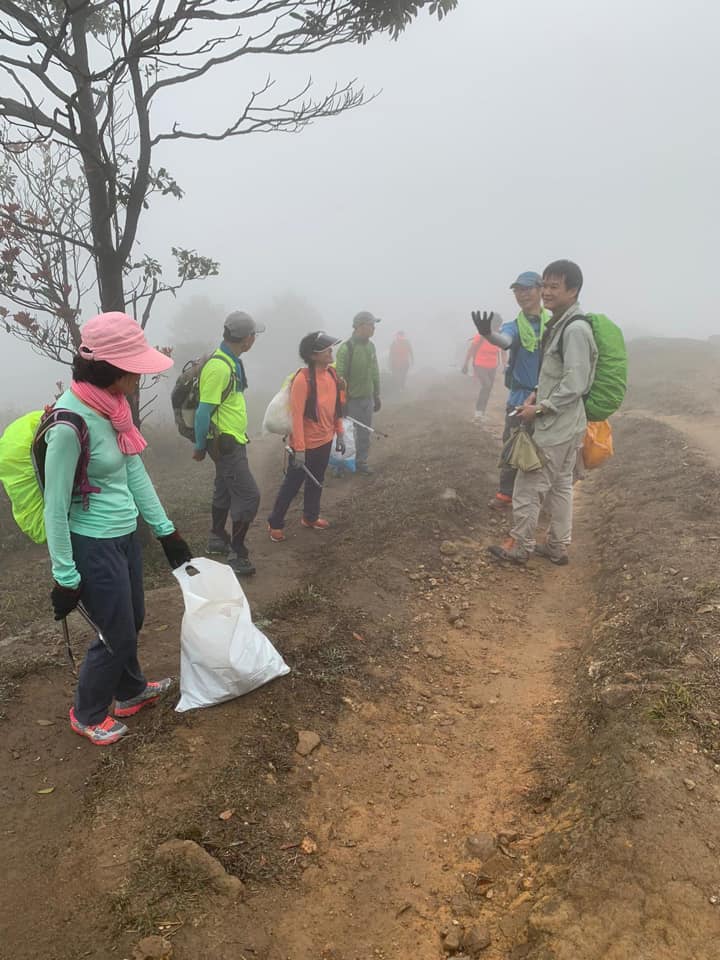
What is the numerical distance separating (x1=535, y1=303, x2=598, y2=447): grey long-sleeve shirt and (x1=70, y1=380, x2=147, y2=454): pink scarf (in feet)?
10.6

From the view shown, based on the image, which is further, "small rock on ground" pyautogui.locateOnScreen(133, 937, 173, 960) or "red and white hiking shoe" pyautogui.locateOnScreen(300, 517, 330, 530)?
"red and white hiking shoe" pyautogui.locateOnScreen(300, 517, 330, 530)

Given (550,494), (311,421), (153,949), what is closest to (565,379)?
(550,494)

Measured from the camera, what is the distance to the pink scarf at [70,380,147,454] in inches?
110

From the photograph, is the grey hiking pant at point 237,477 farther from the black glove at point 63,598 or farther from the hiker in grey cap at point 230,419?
the black glove at point 63,598

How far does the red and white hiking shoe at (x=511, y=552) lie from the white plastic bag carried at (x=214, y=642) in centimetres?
278

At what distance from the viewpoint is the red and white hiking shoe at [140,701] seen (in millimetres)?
3514

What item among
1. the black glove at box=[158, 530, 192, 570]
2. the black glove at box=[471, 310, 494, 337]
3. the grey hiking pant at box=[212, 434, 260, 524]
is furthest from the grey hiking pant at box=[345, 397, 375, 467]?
the black glove at box=[158, 530, 192, 570]

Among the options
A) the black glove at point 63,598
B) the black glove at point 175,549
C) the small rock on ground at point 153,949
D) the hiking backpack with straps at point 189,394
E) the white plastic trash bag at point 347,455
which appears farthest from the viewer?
the white plastic trash bag at point 347,455

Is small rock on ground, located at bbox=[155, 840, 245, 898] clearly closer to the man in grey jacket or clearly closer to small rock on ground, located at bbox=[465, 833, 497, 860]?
small rock on ground, located at bbox=[465, 833, 497, 860]

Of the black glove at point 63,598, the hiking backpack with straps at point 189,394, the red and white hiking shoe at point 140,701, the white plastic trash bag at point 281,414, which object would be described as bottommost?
the red and white hiking shoe at point 140,701

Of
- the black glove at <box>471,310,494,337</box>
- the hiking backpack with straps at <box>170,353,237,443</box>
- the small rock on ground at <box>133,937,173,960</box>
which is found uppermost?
the black glove at <box>471,310,494,337</box>

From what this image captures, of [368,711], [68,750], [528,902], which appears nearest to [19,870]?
[68,750]

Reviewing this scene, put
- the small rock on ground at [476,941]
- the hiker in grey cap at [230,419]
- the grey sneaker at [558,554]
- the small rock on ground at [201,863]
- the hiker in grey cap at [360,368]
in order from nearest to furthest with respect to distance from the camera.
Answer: the small rock on ground at [476,941]
the small rock on ground at [201,863]
the hiker in grey cap at [230,419]
the grey sneaker at [558,554]
the hiker in grey cap at [360,368]

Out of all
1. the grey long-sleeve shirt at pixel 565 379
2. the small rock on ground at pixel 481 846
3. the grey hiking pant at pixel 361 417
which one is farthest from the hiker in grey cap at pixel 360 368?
the small rock on ground at pixel 481 846
